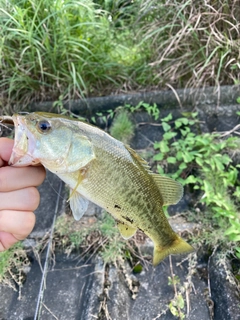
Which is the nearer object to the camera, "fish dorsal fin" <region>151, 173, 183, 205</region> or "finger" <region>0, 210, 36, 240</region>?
"finger" <region>0, 210, 36, 240</region>

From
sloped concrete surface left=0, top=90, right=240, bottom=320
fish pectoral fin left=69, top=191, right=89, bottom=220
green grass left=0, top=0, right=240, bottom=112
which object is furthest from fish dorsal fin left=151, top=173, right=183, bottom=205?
green grass left=0, top=0, right=240, bottom=112

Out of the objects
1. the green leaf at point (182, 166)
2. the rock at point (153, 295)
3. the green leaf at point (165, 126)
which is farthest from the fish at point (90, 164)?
the green leaf at point (165, 126)

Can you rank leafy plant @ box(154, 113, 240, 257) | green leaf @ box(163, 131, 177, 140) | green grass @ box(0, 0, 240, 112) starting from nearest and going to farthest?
leafy plant @ box(154, 113, 240, 257) → green leaf @ box(163, 131, 177, 140) → green grass @ box(0, 0, 240, 112)

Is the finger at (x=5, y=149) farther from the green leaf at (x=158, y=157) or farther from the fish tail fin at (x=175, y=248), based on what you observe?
the green leaf at (x=158, y=157)

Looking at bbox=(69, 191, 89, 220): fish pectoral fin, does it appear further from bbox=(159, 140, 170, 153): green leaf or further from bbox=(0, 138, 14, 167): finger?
bbox=(159, 140, 170, 153): green leaf

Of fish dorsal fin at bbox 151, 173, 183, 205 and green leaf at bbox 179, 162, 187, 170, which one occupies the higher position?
fish dorsal fin at bbox 151, 173, 183, 205

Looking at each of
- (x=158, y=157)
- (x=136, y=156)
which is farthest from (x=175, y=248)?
(x=158, y=157)

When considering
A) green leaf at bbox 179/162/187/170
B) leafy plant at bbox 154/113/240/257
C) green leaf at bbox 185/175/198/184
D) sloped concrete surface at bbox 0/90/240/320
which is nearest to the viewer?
sloped concrete surface at bbox 0/90/240/320

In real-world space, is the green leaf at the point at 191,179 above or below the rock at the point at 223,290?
above

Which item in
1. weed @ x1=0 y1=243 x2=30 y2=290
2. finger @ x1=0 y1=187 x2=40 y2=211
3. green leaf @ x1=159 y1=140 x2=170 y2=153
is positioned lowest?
weed @ x1=0 y1=243 x2=30 y2=290
